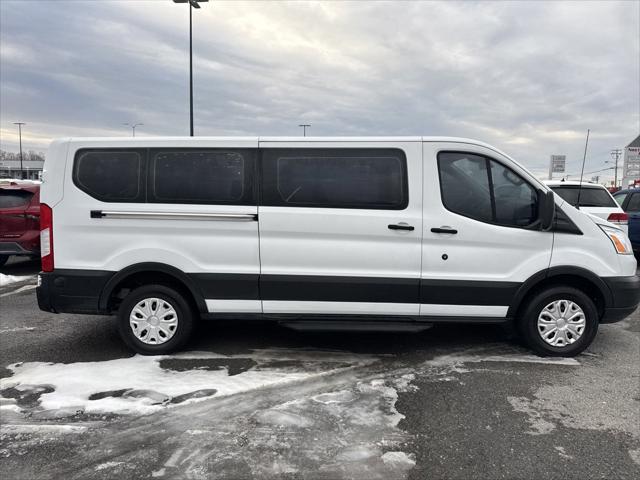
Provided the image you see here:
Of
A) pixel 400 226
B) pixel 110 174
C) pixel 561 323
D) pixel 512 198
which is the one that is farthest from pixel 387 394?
pixel 110 174

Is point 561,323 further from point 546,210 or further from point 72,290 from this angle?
point 72,290

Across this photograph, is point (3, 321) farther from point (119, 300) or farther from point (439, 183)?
point (439, 183)

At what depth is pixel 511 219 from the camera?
4473mm

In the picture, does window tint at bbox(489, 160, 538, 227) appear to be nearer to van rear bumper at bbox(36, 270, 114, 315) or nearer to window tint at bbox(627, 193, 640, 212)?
van rear bumper at bbox(36, 270, 114, 315)

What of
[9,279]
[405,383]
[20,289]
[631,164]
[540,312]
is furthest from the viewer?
[631,164]

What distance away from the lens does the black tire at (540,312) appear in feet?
14.9

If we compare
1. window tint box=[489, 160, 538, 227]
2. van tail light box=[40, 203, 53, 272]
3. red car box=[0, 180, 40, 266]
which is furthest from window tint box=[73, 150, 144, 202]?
red car box=[0, 180, 40, 266]

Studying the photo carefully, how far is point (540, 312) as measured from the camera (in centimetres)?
458

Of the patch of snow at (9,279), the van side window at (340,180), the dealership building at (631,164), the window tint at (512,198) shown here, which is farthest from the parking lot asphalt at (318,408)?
the dealership building at (631,164)

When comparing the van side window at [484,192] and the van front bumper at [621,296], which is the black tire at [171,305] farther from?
the van front bumper at [621,296]

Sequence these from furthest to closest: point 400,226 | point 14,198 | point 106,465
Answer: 1. point 14,198
2. point 400,226
3. point 106,465

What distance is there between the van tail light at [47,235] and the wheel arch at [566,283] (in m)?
4.35

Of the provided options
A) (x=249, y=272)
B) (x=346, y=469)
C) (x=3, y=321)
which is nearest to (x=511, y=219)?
(x=249, y=272)

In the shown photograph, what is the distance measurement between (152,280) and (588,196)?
7851 millimetres
